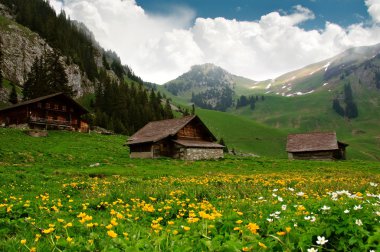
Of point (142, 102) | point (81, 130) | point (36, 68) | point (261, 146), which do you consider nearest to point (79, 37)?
point (142, 102)

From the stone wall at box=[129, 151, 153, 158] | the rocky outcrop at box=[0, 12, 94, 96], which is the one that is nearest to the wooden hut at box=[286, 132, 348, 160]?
the stone wall at box=[129, 151, 153, 158]

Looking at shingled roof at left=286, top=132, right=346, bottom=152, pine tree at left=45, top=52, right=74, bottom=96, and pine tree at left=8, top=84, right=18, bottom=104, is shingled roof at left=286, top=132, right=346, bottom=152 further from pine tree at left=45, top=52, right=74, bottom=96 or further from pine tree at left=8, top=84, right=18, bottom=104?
pine tree at left=8, top=84, right=18, bottom=104

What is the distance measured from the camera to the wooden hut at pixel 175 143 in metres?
50.1

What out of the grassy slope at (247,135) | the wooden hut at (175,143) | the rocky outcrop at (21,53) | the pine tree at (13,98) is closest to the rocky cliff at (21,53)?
the rocky outcrop at (21,53)

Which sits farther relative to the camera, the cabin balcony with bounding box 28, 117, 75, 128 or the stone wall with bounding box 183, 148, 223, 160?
the cabin balcony with bounding box 28, 117, 75, 128

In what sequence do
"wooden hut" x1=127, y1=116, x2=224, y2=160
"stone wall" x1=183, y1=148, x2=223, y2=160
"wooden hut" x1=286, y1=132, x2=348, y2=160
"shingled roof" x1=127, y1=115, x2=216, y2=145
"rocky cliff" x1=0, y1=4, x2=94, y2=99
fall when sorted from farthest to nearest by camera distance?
"rocky cliff" x1=0, y1=4, x2=94, y2=99, "wooden hut" x1=286, y1=132, x2=348, y2=160, "shingled roof" x1=127, y1=115, x2=216, y2=145, "wooden hut" x1=127, y1=116, x2=224, y2=160, "stone wall" x1=183, y1=148, x2=223, y2=160

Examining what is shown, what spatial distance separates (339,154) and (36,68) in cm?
8216

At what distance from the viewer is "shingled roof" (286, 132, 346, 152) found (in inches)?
2730

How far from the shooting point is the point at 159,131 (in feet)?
181

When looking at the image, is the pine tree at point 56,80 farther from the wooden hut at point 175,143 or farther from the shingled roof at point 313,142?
the shingled roof at point 313,142

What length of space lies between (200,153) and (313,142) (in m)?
33.8

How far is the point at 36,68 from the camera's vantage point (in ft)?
292

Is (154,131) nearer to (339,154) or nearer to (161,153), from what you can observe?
(161,153)

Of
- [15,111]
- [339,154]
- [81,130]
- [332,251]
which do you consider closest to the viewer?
[332,251]
